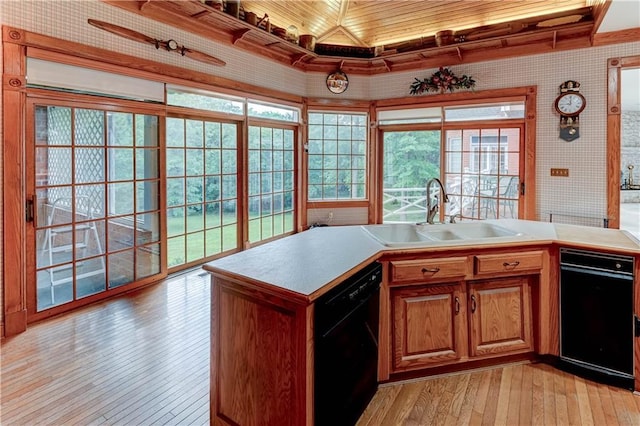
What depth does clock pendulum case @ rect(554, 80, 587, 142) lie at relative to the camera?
464 centimetres

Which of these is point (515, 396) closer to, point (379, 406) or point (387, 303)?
point (379, 406)

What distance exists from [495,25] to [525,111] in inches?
45.4

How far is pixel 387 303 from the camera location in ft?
7.32

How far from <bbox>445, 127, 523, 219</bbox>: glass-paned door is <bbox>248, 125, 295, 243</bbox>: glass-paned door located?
8.01 feet

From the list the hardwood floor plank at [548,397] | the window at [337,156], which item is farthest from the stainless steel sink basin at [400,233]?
the window at [337,156]

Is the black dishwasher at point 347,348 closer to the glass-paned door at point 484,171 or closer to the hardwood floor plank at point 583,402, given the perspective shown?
the hardwood floor plank at point 583,402

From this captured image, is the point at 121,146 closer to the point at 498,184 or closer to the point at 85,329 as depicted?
the point at 85,329

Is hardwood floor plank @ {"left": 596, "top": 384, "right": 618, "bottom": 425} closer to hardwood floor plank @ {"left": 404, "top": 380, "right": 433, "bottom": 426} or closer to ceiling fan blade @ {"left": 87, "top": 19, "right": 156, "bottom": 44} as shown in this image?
hardwood floor plank @ {"left": 404, "top": 380, "right": 433, "bottom": 426}

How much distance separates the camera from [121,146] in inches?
146

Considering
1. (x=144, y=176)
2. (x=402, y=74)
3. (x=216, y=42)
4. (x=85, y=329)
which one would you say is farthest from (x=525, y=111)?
(x=85, y=329)

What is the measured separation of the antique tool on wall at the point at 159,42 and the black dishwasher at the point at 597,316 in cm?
400

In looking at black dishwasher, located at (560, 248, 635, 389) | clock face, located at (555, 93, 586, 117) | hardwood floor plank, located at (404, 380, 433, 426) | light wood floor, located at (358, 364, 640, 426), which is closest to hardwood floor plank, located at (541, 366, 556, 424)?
light wood floor, located at (358, 364, 640, 426)

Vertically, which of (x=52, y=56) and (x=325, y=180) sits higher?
(x=52, y=56)

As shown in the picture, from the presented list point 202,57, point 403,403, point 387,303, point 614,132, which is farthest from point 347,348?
point 614,132
